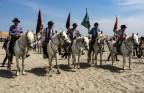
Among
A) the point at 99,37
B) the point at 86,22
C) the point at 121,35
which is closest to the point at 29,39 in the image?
the point at 99,37

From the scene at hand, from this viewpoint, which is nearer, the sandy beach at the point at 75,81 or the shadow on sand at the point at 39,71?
the sandy beach at the point at 75,81

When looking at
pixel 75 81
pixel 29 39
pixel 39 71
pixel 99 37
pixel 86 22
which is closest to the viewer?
pixel 75 81

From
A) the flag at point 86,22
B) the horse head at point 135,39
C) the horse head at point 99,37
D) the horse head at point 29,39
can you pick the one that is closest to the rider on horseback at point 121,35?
the horse head at point 135,39

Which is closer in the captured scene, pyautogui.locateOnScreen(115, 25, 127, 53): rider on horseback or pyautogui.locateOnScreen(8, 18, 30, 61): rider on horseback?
pyautogui.locateOnScreen(8, 18, 30, 61): rider on horseback

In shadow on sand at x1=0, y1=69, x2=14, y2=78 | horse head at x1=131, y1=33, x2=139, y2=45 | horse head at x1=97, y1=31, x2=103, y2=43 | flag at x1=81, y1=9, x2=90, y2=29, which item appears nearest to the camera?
shadow on sand at x1=0, y1=69, x2=14, y2=78

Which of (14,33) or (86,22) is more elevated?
(86,22)

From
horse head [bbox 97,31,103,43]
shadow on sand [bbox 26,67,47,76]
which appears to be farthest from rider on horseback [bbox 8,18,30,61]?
horse head [bbox 97,31,103,43]

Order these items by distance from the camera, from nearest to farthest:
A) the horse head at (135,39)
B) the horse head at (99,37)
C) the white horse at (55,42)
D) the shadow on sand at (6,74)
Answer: the shadow on sand at (6,74) < the white horse at (55,42) < the horse head at (135,39) < the horse head at (99,37)

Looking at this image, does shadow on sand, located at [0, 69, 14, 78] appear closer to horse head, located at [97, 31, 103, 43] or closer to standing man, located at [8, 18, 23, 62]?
standing man, located at [8, 18, 23, 62]

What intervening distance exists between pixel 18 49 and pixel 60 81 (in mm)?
2828

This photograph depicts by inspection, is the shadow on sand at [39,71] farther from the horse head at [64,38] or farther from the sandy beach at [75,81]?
the horse head at [64,38]

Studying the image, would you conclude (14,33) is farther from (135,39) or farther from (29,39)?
(135,39)

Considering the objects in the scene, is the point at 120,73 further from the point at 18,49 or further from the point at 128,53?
the point at 18,49

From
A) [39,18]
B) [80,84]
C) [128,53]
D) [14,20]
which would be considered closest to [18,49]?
[14,20]
